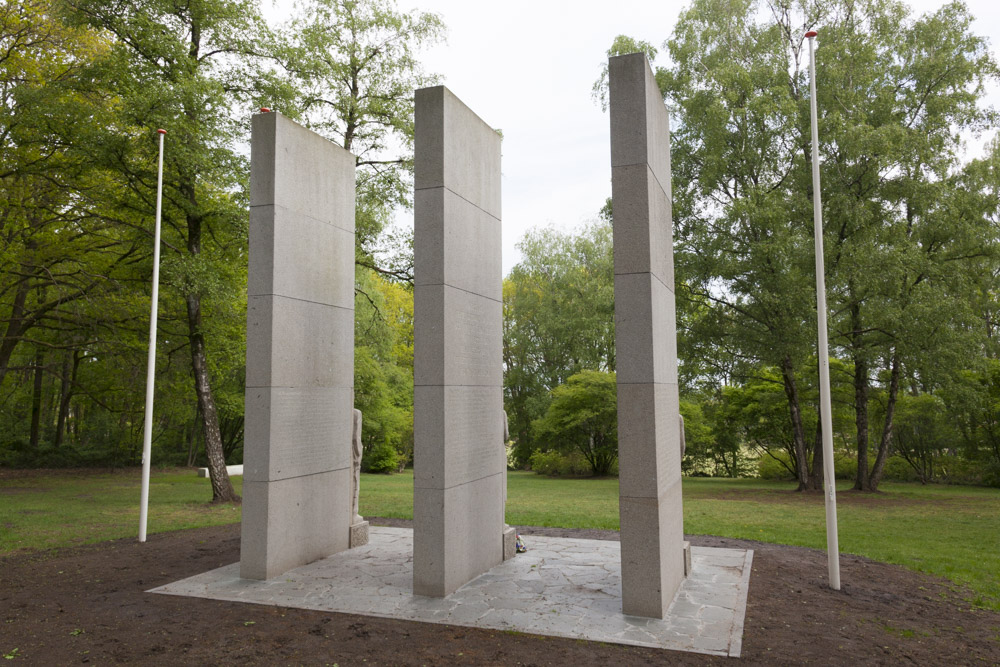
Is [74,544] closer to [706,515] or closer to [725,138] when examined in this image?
[706,515]

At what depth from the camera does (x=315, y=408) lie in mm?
8992

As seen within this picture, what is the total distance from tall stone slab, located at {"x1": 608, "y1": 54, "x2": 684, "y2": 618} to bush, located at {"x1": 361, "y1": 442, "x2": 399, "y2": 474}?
26422 mm

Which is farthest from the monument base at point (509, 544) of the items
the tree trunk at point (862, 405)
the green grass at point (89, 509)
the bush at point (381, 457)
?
the bush at point (381, 457)

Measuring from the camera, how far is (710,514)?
1506 cm

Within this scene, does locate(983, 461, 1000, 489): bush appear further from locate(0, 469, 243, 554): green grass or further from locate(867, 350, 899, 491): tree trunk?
locate(0, 469, 243, 554): green grass

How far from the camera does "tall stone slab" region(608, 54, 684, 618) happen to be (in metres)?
6.48

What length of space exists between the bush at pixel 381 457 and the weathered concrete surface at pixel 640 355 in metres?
26.4

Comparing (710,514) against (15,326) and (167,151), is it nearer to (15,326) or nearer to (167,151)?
(167,151)

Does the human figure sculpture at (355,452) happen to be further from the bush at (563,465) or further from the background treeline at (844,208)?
the bush at (563,465)

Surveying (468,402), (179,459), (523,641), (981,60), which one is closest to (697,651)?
(523,641)

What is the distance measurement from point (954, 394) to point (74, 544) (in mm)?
20168

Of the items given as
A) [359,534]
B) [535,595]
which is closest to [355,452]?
[359,534]

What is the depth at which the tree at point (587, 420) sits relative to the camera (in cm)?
2814

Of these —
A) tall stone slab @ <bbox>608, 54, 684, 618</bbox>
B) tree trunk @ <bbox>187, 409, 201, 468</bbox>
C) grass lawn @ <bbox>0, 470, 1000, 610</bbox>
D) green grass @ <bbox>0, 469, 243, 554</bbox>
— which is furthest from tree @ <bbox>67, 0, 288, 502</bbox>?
tree trunk @ <bbox>187, 409, 201, 468</bbox>
